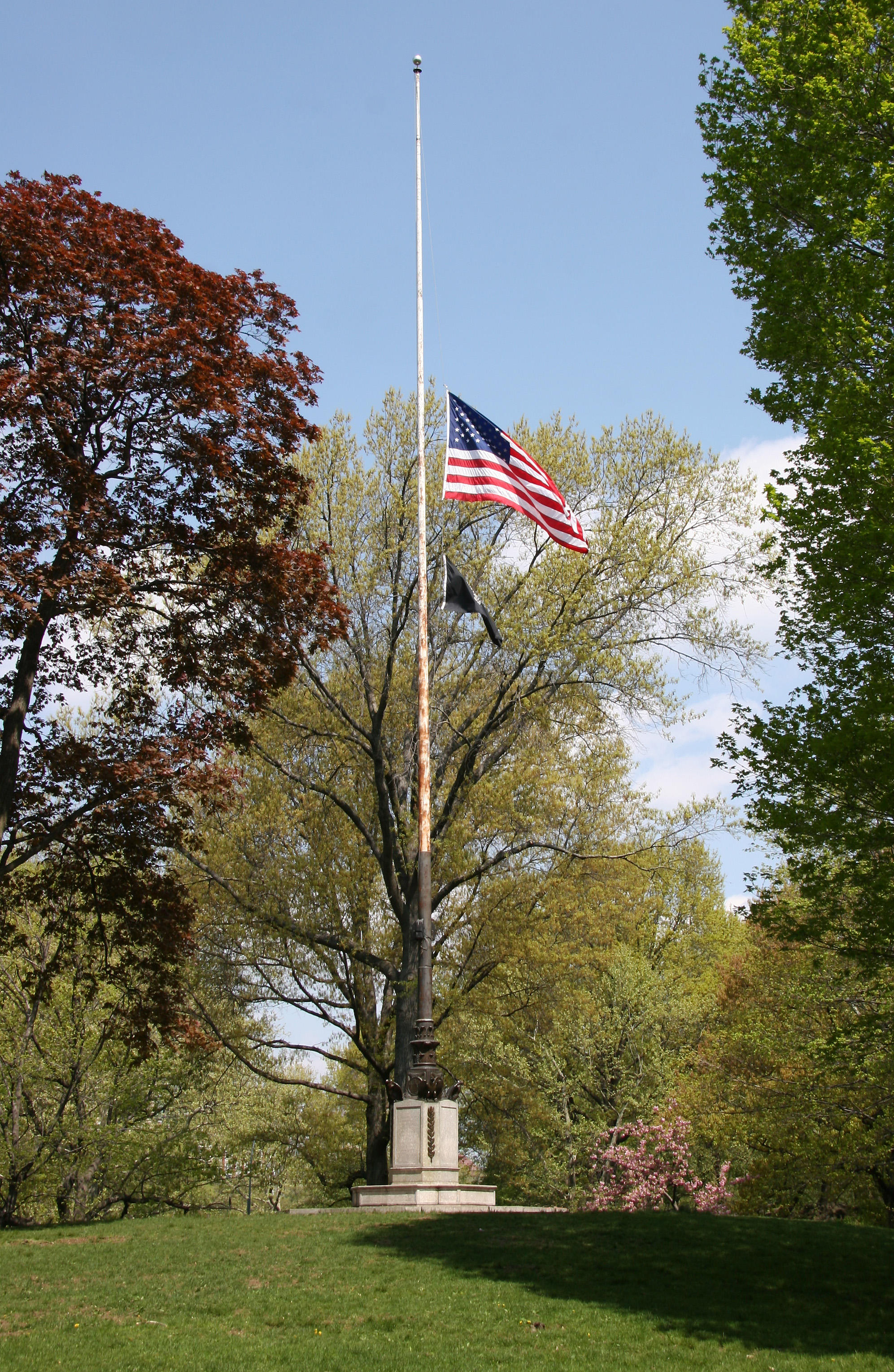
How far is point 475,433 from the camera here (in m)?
17.2

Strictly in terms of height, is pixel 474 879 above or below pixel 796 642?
below

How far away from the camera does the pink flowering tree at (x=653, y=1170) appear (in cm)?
2592

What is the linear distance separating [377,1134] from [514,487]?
13913mm

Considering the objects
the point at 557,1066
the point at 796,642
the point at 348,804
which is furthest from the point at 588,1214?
the point at 557,1066

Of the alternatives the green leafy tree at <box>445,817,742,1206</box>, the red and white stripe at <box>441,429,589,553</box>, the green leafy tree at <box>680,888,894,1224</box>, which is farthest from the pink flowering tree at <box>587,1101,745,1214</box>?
the red and white stripe at <box>441,429,589,553</box>

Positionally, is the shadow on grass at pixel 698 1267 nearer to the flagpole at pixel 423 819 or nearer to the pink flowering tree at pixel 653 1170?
the flagpole at pixel 423 819

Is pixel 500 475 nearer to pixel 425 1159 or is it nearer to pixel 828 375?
pixel 828 375

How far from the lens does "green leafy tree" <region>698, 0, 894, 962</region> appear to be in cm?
1117

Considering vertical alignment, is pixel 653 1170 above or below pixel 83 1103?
below

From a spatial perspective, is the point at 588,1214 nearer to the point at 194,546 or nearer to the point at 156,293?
the point at 194,546

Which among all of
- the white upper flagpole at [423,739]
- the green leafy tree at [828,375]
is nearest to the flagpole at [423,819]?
the white upper flagpole at [423,739]

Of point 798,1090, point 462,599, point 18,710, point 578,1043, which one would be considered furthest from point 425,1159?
point 578,1043

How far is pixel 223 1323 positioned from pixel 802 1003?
15.8 metres

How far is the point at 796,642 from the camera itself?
13492 millimetres
